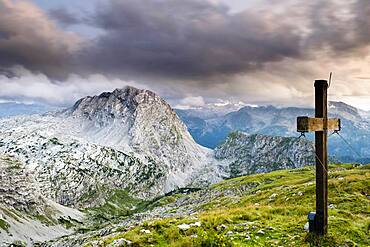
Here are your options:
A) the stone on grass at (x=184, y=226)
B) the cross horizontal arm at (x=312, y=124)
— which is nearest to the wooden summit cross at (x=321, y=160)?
the cross horizontal arm at (x=312, y=124)

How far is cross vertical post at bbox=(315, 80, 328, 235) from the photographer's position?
58.9 ft

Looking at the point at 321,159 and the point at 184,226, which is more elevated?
the point at 321,159

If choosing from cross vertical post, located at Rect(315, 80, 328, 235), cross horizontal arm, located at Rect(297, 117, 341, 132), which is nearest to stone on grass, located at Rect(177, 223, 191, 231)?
cross vertical post, located at Rect(315, 80, 328, 235)

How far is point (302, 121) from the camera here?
16516 mm

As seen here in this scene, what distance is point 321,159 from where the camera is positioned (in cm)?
1797

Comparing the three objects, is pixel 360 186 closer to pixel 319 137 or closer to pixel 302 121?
pixel 319 137

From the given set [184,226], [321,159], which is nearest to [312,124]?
[321,159]

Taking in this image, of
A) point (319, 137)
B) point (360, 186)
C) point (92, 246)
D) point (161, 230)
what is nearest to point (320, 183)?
point (319, 137)

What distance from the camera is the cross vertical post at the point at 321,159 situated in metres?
17.9

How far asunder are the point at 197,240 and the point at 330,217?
30.2 feet

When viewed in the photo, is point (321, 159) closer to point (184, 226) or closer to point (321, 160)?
point (321, 160)

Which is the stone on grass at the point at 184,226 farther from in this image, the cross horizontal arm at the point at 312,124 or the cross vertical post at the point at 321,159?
the cross horizontal arm at the point at 312,124

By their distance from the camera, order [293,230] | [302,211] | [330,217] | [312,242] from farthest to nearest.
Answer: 1. [302,211]
2. [330,217]
3. [293,230]
4. [312,242]

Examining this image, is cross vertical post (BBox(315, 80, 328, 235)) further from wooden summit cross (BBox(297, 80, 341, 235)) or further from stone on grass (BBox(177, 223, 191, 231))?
stone on grass (BBox(177, 223, 191, 231))
